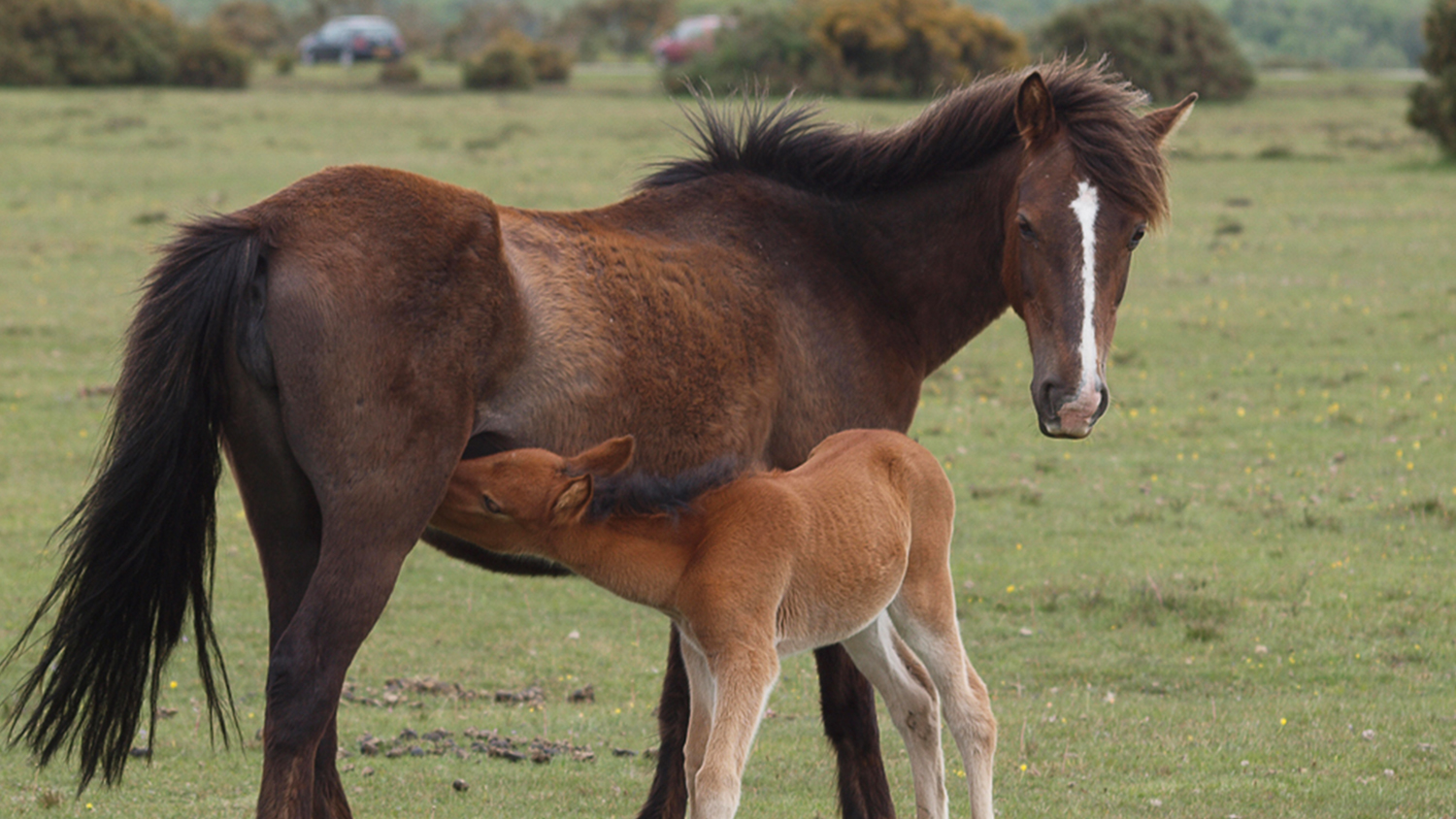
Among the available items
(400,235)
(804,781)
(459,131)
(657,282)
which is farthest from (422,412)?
(459,131)

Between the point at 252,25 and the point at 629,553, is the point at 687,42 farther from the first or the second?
the point at 629,553

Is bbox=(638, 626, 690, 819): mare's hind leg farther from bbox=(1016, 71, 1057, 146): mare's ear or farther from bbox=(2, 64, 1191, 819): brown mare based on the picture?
bbox=(1016, 71, 1057, 146): mare's ear

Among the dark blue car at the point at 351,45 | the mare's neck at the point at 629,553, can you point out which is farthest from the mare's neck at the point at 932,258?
the dark blue car at the point at 351,45

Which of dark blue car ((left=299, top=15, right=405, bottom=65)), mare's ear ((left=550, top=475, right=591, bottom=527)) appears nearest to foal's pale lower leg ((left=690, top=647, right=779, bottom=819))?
mare's ear ((left=550, top=475, right=591, bottom=527))

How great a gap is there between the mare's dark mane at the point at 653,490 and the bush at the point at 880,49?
31960 mm

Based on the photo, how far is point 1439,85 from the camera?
25.7 m

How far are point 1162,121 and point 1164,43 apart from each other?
3473 cm

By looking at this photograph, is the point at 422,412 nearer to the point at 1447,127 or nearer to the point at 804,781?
the point at 804,781

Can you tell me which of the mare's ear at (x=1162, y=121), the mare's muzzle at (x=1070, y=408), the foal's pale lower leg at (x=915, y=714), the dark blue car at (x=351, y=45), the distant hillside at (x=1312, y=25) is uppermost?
the mare's ear at (x=1162, y=121)

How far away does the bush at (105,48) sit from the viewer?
35125 mm

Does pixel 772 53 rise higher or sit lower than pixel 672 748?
lower

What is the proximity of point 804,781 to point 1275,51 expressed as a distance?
74349 millimetres

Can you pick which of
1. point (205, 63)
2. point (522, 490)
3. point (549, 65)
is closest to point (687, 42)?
point (549, 65)

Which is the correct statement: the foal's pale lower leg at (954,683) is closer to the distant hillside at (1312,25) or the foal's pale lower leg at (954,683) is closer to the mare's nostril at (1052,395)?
the mare's nostril at (1052,395)
